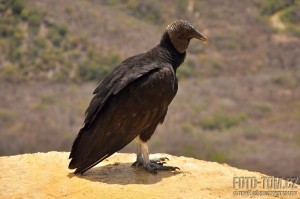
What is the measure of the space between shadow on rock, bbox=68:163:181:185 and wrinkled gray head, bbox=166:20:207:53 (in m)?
1.61

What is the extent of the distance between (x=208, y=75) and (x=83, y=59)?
6722 mm

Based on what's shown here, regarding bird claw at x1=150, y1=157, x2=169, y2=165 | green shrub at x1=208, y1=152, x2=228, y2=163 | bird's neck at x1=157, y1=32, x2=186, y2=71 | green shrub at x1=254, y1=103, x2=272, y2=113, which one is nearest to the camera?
bird's neck at x1=157, y1=32, x2=186, y2=71

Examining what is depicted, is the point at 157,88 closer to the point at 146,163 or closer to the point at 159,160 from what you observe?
the point at 146,163

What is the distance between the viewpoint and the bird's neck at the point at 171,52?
21.3 feet

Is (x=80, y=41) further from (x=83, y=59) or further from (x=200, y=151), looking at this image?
(x=200, y=151)

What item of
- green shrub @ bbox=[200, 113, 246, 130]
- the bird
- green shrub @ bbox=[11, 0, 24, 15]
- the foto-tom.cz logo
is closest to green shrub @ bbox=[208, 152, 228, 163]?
green shrub @ bbox=[200, 113, 246, 130]

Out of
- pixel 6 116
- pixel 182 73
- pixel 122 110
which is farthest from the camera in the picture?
pixel 182 73

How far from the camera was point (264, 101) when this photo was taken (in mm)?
23188

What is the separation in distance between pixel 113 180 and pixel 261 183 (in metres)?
1.79

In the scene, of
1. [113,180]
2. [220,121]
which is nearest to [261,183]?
[113,180]

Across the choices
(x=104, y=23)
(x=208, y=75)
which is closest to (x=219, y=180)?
(x=208, y=75)

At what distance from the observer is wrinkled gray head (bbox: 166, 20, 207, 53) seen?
654cm

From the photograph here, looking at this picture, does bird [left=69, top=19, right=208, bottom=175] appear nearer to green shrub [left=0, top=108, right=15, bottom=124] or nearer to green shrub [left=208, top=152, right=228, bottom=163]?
green shrub [left=208, top=152, right=228, bottom=163]

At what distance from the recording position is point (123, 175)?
20.2 ft
